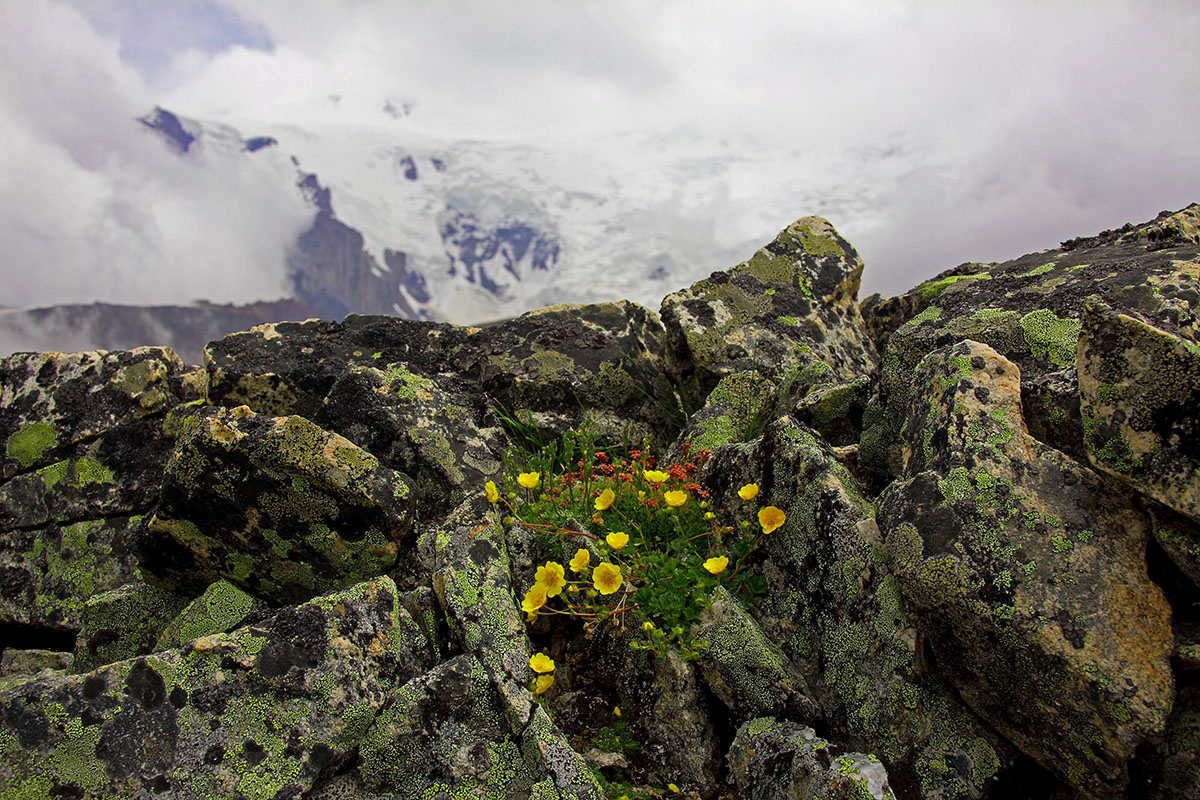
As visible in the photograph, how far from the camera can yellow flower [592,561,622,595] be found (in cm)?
479

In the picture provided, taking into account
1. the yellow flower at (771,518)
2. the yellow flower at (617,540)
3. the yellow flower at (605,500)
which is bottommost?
the yellow flower at (617,540)

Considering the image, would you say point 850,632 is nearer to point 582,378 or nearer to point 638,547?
point 638,547

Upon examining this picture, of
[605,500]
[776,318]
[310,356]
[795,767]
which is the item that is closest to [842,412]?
[605,500]

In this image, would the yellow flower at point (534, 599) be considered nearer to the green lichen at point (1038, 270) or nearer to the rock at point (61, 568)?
the rock at point (61, 568)

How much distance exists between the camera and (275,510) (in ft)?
18.2

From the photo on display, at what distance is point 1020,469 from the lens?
4.29m

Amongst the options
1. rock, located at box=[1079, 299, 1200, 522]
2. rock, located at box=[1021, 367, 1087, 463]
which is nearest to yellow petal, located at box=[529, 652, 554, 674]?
rock, located at box=[1079, 299, 1200, 522]

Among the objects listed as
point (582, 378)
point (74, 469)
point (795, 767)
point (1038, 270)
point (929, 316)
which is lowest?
point (795, 767)

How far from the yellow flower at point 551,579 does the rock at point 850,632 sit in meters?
1.46

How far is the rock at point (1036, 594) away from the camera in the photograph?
354cm

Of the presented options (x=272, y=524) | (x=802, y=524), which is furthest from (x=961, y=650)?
(x=272, y=524)

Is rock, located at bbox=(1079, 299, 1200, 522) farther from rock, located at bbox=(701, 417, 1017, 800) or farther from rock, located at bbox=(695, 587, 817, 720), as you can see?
rock, located at bbox=(695, 587, 817, 720)

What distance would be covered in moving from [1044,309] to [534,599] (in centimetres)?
510

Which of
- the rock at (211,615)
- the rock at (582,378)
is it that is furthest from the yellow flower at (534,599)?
the rock at (582,378)
